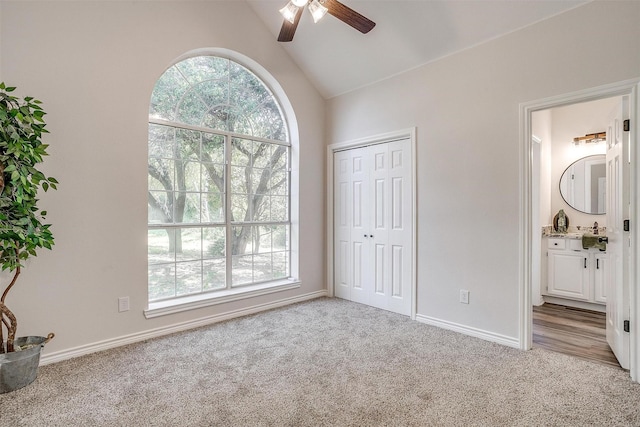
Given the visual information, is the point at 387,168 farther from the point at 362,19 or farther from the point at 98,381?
the point at 98,381

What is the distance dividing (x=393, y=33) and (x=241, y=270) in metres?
2.98

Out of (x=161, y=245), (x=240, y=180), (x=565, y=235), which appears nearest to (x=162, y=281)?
(x=161, y=245)

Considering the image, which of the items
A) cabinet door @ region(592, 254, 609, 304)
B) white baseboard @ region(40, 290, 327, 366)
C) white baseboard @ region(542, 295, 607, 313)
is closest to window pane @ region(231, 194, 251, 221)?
white baseboard @ region(40, 290, 327, 366)

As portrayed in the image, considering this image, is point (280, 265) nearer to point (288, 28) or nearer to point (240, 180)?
point (240, 180)

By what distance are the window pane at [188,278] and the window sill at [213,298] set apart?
3.0 inches

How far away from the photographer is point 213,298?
3398mm

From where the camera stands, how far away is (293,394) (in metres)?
2.07

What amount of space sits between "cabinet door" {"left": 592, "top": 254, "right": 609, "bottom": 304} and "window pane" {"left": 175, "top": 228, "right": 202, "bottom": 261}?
453 centimetres

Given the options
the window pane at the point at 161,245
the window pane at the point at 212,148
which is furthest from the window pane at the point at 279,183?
the window pane at the point at 161,245

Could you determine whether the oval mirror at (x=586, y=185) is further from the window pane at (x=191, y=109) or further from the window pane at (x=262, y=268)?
the window pane at (x=191, y=109)

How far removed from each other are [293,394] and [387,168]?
8.44ft

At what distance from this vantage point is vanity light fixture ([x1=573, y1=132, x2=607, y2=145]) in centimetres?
412

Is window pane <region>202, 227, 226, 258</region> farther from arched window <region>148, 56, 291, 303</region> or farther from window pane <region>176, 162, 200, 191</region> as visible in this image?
window pane <region>176, 162, 200, 191</region>

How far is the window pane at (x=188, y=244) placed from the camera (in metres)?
3.34
